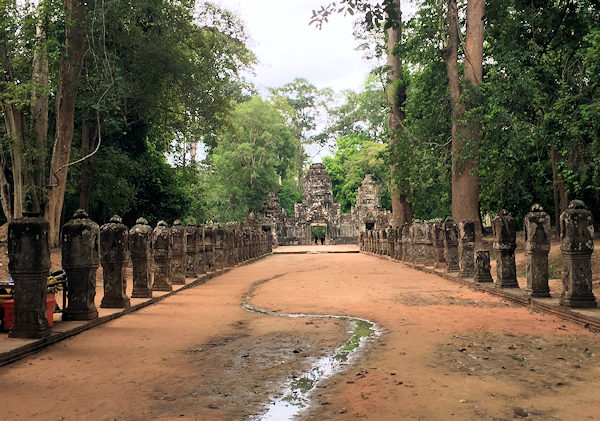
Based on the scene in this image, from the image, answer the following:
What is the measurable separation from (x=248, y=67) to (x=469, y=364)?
36.3 meters

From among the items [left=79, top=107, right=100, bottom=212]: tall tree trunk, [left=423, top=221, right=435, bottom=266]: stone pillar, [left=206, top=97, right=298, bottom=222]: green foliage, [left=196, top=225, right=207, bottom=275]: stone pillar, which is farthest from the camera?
[left=206, top=97, right=298, bottom=222]: green foliage

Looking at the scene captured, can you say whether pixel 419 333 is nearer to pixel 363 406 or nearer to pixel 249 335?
pixel 249 335

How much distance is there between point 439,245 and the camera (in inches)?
637

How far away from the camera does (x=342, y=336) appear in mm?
6613

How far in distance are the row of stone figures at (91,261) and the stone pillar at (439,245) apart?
6830 mm

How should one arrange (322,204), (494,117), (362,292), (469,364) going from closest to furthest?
1. (469,364)
2. (362,292)
3. (494,117)
4. (322,204)

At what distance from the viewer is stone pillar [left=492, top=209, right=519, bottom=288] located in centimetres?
1045

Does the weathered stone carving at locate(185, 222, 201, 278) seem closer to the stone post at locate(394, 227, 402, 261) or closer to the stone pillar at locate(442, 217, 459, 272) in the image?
the stone pillar at locate(442, 217, 459, 272)

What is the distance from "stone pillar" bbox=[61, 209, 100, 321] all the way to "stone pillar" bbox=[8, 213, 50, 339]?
3.86 ft

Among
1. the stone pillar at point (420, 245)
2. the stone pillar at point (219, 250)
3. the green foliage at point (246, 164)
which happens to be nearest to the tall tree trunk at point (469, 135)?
the stone pillar at point (420, 245)

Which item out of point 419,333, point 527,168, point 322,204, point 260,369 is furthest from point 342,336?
point 322,204

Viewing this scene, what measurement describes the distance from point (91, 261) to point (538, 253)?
6977 mm

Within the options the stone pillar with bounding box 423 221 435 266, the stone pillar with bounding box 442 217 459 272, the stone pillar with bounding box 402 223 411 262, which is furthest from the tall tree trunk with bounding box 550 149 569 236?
the stone pillar with bounding box 442 217 459 272

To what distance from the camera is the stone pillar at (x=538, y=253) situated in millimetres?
8969
